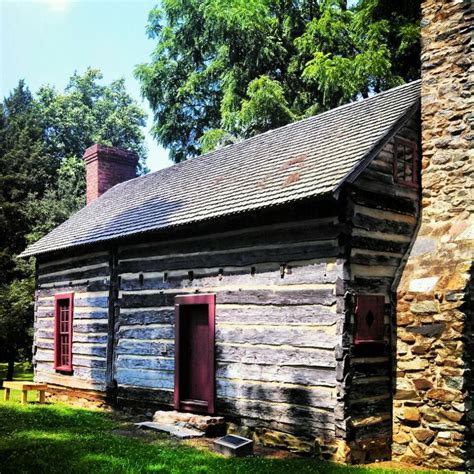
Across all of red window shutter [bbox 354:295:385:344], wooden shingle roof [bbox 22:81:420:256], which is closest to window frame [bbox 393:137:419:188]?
wooden shingle roof [bbox 22:81:420:256]

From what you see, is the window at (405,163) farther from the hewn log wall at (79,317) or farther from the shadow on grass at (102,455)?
the hewn log wall at (79,317)

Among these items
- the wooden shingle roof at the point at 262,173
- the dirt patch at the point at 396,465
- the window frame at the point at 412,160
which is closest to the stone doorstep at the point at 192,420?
the dirt patch at the point at 396,465

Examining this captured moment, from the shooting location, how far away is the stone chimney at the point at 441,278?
338 inches

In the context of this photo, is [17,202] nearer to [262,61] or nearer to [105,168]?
[105,168]

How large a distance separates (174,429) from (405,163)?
231 inches

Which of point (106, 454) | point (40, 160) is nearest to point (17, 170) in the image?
point (40, 160)

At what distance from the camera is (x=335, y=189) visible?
856cm

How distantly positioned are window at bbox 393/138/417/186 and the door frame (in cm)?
373

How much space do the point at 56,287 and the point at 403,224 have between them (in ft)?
31.6

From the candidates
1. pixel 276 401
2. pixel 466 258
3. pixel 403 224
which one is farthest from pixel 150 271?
pixel 466 258

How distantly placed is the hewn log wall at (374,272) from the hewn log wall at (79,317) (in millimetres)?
6608

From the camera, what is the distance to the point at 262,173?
1156 centimetres

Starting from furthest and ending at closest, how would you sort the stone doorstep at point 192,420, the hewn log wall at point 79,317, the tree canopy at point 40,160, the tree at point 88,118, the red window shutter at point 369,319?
the tree at point 88,118, the tree canopy at point 40,160, the hewn log wall at point 79,317, the stone doorstep at point 192,420, the red window shutter at point 369,319

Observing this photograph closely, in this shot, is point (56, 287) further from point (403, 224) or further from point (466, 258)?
point (466, 258)
